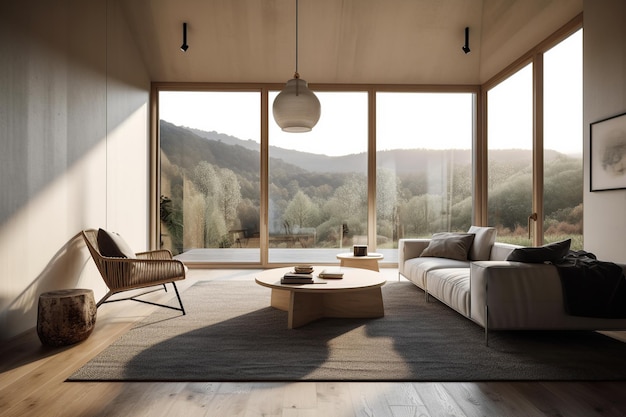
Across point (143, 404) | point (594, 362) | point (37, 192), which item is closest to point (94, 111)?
point (37, 192)

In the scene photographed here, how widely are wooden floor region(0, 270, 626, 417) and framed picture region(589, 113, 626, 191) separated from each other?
1960 mm

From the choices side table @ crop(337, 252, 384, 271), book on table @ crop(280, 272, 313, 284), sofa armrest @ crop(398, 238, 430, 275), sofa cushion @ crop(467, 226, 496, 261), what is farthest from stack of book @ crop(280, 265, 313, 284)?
sofa cushion @ crop(467, 226, 496, 261)

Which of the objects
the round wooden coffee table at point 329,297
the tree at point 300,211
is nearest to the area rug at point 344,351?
the round wooden coffee table at point 329,297

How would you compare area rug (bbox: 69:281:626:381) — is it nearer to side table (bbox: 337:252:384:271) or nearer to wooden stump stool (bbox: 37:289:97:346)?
wooden stump stool (bbox: 37:289:97:346)

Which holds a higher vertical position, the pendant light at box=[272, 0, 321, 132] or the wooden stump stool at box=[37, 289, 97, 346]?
the pendant light at box=[272, 0, 321, 132]

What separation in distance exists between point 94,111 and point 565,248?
4.32 m

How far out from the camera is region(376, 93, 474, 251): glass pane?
656 centimetres

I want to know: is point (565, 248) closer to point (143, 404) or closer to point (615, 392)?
point (615, 392)

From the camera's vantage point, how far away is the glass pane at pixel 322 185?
6559 millimetres

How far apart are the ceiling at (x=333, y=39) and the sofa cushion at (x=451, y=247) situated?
240 centimetres

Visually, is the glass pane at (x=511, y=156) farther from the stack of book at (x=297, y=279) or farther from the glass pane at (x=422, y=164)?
the stack of book at (x=297, y=279)

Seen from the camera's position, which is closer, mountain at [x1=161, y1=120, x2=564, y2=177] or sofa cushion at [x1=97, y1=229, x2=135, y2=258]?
sofa cushion at [x1=97, y1=229, x2=135, y2=258]

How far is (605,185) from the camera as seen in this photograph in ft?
12.1

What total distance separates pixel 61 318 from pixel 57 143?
1568 millimetres
